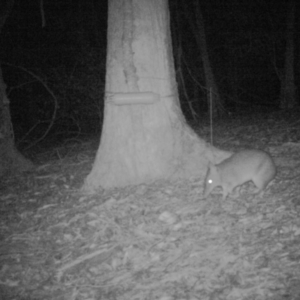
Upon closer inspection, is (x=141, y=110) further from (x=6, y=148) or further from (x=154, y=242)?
(x=6, y=148)

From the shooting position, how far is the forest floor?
161 inches

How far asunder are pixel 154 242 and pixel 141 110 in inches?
109

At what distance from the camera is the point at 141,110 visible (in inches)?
274

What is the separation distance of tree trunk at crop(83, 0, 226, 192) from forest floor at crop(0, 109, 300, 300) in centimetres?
38

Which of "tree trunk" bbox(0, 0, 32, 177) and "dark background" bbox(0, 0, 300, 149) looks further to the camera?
"dark background" bbox(0, 0, 300, 149)

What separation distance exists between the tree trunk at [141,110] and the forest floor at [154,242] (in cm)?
38

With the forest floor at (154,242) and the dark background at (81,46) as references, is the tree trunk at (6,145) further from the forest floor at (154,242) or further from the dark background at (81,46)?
the dark background at (81,46)

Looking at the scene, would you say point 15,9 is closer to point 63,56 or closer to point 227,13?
point 63,56

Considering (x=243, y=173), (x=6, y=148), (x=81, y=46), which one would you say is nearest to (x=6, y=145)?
(x=6, y=148)

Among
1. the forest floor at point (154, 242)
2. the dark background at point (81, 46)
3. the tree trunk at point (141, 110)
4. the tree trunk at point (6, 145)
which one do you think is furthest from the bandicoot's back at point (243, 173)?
the dark background at point (81, 46)

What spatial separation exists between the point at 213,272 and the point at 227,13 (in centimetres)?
2215

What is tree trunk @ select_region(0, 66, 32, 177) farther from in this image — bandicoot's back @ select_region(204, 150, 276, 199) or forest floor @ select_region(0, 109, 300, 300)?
bandicoot's back @ select_region(204, 150, 276, 199)

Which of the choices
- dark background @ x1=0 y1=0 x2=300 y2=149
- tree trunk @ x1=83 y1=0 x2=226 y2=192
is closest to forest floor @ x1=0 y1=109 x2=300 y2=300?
tree trunk @ x1=83 y1=0 x2=226 y2=192

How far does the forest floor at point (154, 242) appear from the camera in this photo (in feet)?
13.4
